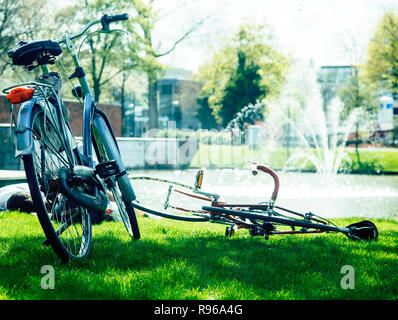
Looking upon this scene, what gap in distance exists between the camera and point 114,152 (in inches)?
141

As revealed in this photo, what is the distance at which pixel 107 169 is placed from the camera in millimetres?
3225

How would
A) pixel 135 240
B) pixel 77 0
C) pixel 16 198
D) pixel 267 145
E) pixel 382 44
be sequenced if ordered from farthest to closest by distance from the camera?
1. pixel 267 145
2. pixel 382 44
3. pixel 77 0
4. pixel 16 198
5. pixel 135 240

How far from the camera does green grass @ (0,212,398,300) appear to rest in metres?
2.63

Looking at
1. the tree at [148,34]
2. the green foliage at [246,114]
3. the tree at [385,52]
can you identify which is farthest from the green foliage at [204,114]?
the tree at [385,52]

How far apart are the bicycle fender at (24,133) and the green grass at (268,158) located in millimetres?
17236

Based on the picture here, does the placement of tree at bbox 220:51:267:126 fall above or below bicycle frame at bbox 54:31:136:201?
above

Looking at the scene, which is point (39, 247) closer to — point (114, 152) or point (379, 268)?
point (114, 152)

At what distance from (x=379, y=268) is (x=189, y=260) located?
4.31ft

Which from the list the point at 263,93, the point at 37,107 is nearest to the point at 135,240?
the point at 37,107

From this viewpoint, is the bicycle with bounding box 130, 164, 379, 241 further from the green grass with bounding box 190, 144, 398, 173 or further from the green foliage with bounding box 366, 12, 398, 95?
the green foliage with bounding box 366, 12, 398, 95

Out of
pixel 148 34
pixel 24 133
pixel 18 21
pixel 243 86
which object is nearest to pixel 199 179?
pixel 24 133

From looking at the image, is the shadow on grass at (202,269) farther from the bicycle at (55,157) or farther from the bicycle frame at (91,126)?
the bicycle frame at (91,126)

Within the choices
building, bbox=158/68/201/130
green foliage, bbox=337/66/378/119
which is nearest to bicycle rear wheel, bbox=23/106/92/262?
green foliage, bbox=337/66/378/119

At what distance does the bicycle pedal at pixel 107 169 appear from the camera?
3193 mm
